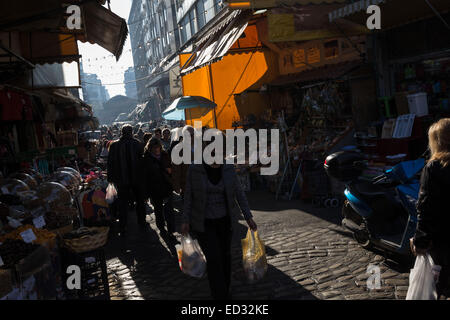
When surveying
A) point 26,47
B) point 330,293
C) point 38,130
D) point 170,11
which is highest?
point 170,11

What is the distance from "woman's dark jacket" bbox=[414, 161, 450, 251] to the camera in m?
3.39

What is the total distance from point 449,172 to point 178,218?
717 centimetres

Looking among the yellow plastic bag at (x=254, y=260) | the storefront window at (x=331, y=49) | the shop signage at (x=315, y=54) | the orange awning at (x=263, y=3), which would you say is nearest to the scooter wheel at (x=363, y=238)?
the yellow plastic bag at (x=254, y=260)

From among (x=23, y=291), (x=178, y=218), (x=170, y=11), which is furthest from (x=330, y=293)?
(x=170, y=11)

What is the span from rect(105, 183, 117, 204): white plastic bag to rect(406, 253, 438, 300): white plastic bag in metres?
6.20

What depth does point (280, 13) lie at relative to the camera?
1111 cm

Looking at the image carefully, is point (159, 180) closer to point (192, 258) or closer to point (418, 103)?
point (192, 258)

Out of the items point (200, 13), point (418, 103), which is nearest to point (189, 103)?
point (418, 103)

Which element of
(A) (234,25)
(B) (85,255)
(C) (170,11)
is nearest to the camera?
(B) (85,255)

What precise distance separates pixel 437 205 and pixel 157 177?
16.2 ft

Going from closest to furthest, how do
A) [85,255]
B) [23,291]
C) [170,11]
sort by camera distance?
[23,291], [85,255], [170,11]

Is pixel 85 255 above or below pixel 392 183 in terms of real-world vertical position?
below

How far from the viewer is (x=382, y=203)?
5863mm

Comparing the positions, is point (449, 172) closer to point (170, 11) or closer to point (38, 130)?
point (38, 130)
